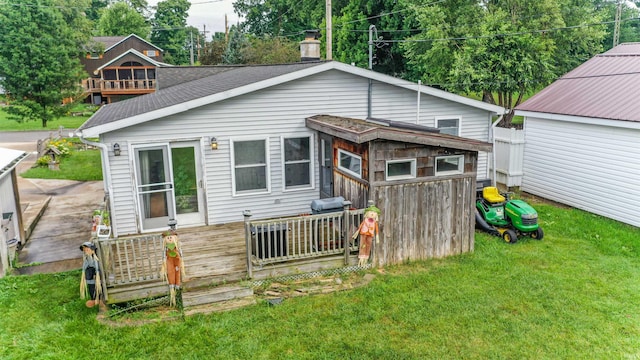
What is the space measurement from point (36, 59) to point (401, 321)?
2793 centimetres

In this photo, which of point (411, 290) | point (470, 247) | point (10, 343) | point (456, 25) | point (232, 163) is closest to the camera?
point (10, 343)

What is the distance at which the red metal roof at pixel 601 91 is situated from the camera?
10617mm

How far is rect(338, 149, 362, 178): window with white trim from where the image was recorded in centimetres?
831

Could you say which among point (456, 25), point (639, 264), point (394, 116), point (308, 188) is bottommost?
point (639, 264)

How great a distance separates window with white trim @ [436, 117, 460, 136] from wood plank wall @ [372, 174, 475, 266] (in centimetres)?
349

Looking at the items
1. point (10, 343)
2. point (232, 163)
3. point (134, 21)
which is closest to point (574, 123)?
point (232, 163)

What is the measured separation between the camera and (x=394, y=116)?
438 inches

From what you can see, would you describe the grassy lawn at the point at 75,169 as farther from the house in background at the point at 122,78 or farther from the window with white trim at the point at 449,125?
the house in background at the point at 122,78

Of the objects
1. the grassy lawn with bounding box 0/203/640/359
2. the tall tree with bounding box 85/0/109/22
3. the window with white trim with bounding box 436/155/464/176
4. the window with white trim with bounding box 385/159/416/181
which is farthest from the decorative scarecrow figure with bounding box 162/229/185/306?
the tall tree with bounding box 85/0/109/22

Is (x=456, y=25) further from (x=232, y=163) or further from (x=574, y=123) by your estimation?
(x=232, y=163)

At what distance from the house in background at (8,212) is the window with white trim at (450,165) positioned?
303 inches

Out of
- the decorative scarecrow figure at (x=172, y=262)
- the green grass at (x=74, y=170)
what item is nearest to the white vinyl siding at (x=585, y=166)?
the decorative scarecrow figure at (x=172, y=262)

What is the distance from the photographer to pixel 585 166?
1142 cm

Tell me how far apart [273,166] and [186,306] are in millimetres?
4170
